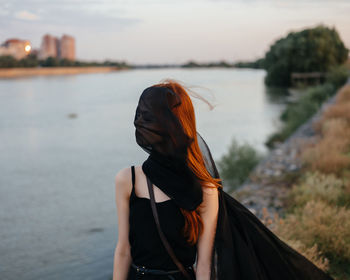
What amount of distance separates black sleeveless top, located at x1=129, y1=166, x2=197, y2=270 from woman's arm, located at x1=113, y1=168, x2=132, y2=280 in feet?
0.08

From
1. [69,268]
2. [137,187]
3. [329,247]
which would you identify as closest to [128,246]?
[137,187]

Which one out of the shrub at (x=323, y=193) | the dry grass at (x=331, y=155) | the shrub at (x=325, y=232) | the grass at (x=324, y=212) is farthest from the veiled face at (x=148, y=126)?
the dry grass at (x=331, y=155)

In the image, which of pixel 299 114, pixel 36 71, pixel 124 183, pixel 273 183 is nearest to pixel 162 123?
pixel 124 183

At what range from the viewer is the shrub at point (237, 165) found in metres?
11.5

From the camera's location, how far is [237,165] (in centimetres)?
1203

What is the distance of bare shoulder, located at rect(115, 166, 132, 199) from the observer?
196 cm

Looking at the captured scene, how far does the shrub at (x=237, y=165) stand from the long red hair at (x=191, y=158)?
908cm

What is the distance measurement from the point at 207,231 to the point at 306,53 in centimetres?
6167

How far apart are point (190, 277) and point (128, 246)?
0.37 m

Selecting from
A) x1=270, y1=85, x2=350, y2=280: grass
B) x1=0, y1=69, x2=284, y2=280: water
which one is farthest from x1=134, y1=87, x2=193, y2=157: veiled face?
x1=270, y1=85, x2=350, y2=280: grass

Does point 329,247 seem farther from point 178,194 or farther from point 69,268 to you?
point 69,268

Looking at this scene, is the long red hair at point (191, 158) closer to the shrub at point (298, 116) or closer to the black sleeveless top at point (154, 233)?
the black sleeveless top at point (154, 233)

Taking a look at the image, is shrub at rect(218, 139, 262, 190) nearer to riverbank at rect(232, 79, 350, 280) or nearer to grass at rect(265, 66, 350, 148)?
riverbank at rect(232, 79, 350, 280)

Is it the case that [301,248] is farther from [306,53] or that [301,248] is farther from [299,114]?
[306,53]
